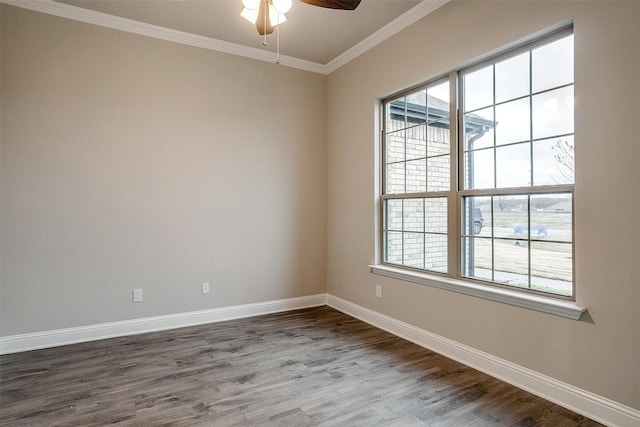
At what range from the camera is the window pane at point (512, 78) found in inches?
101

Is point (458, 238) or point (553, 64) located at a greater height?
point (553, 64)

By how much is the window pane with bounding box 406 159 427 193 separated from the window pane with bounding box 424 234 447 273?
466mm

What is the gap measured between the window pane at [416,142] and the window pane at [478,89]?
50cm

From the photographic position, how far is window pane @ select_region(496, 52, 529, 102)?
8.39ft

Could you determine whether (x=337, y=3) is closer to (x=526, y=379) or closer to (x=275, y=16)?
(x=275, y=16)

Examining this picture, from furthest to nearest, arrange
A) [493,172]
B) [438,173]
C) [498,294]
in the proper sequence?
[438,173]
[493,172]
[498,294]

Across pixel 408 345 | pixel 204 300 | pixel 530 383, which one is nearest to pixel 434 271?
pixel 408 345

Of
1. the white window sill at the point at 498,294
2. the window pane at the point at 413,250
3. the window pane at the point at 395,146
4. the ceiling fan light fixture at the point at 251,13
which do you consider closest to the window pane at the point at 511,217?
the white window sill at the point at 498,294

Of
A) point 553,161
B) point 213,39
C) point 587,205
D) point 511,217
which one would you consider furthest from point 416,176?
point 213,39

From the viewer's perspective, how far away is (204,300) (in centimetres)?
387

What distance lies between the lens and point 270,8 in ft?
7.79

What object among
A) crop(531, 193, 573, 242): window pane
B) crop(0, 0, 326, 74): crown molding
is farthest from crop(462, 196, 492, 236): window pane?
crop(0, 0, 326, 74): crown molding

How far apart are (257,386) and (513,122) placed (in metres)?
2.60

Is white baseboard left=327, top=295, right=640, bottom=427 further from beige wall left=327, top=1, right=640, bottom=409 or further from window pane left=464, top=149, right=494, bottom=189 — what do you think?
window pane left=464, top=149, right=494, bottom=189
